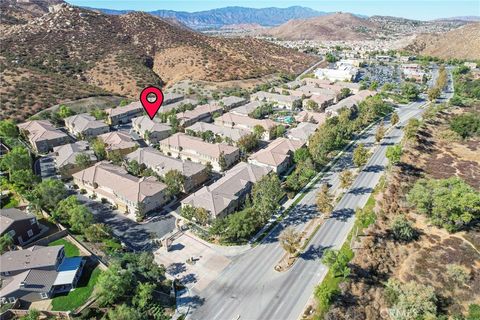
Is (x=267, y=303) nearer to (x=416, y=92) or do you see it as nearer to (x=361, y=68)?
(x=416, y=92)

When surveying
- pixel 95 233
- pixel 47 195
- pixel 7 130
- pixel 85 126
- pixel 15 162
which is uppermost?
pixel 7 130

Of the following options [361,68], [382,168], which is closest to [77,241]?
[382,168]

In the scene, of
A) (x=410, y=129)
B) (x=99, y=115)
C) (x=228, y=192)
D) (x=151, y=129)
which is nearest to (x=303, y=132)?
(x=410, y=129)

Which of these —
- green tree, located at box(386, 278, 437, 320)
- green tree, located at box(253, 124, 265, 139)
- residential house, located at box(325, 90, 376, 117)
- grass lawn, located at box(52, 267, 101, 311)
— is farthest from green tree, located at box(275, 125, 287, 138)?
grass lawn, located at box(52, 267, 101, 311)

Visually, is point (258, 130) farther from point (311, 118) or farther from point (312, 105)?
point (312, 105)

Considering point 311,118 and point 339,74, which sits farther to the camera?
point 339,74
